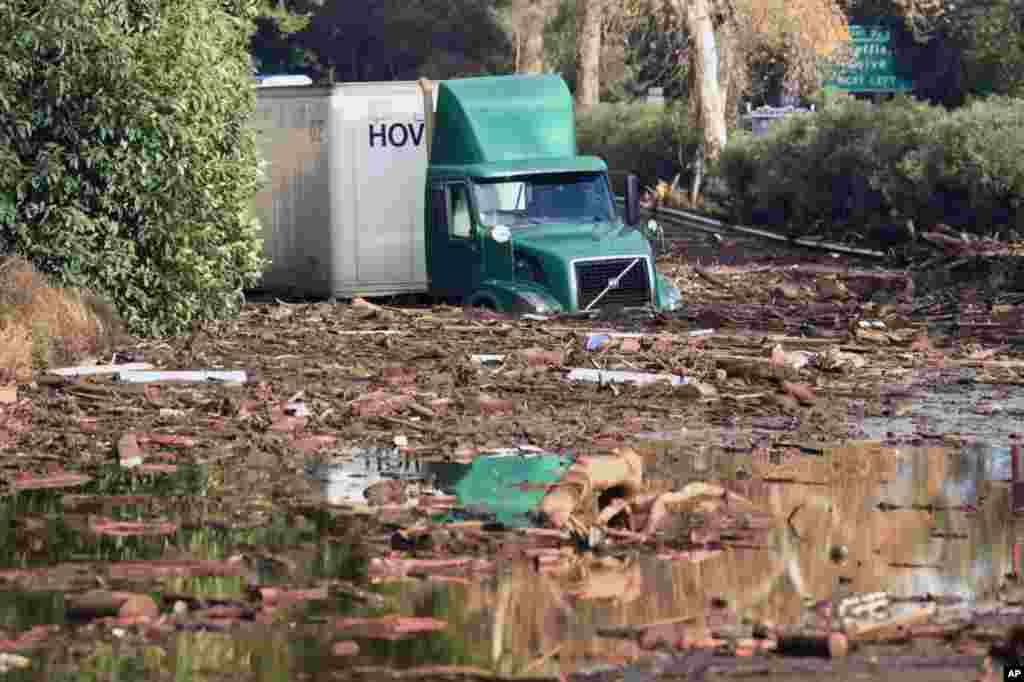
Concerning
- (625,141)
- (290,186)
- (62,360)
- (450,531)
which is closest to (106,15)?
(62,360)

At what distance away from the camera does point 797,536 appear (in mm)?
12094

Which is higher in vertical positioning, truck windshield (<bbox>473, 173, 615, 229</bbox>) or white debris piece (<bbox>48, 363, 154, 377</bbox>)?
truck windshield (<bbox>473, 173, 615, 229</bbox>)

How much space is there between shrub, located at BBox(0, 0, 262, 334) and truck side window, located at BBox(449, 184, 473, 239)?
15.4ft

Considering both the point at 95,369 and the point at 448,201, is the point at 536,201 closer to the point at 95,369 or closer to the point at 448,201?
the point at 448,201

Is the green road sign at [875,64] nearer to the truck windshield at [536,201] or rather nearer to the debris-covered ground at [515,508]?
the truck windshield at [536,201]

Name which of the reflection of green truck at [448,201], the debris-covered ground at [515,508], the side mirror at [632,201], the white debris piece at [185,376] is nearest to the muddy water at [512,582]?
the debris-covered ground at [515,508]

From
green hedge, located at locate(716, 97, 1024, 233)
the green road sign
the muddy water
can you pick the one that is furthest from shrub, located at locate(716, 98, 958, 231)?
the green road sign

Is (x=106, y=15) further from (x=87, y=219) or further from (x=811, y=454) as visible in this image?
(x=811, y=454)

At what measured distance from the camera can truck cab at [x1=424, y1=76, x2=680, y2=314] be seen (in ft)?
82.8

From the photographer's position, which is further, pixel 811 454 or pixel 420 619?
pixel 811 454

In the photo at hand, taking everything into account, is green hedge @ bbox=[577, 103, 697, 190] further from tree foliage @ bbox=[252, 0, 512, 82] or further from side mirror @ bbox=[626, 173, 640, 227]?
side mirror @ bbox=[626, 173, 640, 227]

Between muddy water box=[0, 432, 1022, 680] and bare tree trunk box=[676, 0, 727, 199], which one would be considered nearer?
muddy water box=[0, 432, 1022, 680]

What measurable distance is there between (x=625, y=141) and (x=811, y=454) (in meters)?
52.1

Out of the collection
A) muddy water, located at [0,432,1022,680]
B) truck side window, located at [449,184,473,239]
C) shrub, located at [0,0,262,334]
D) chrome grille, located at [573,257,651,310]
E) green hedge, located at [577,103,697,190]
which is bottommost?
green hedge, located at [577,103,697,190]
